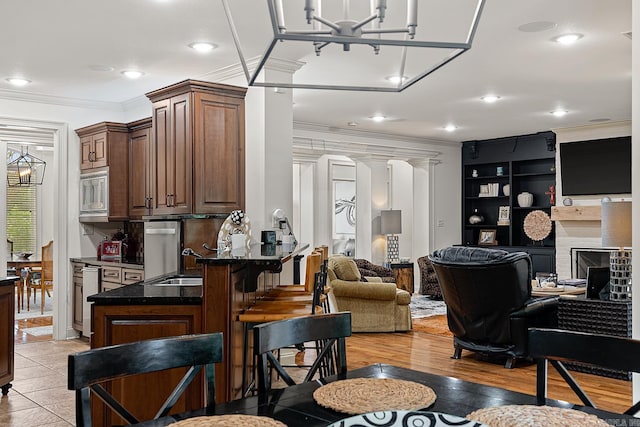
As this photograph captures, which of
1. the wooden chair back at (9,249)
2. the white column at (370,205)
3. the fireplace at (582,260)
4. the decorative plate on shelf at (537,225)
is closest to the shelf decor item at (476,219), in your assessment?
the decorative plate on shelf at (537,225)

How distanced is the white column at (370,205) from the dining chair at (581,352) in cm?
806

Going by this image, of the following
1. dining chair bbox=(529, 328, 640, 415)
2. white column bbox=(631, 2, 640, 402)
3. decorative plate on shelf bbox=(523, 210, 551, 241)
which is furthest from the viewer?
decorative plate on shelf bbox=(523, 210, 551, 241)

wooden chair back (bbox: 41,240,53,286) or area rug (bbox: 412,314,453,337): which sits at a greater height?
wooden chair back (bbox: 41,240,53,286)

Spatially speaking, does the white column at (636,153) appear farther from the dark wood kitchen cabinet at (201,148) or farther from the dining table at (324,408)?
the dark wood kitchen cabinet at (201,148)

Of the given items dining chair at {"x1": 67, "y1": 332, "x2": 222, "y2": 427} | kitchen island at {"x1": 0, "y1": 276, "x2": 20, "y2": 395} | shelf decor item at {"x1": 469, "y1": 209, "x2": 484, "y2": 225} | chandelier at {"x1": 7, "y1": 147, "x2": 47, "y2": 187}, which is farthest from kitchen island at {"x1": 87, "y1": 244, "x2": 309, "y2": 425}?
shelf decor item at {"x1": 469, "y1": 209, "x2": 484, "y2": 225}

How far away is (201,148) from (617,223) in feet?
10.4

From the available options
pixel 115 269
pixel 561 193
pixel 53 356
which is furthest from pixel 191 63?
pixel 561 193

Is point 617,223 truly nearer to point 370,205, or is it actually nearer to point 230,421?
point 230,421

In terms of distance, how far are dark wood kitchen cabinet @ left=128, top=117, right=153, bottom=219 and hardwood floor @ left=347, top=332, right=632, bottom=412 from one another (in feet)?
8.52

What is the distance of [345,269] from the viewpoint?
6711 mm

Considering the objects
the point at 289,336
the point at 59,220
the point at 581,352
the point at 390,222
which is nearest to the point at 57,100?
the point at 59,220

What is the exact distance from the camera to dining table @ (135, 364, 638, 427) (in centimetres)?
157

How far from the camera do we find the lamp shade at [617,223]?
4332mm

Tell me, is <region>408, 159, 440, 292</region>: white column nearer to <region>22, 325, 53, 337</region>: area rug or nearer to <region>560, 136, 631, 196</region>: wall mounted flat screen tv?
<region>560, 136, 631, 196</region>: wall mounted flat screen tv
